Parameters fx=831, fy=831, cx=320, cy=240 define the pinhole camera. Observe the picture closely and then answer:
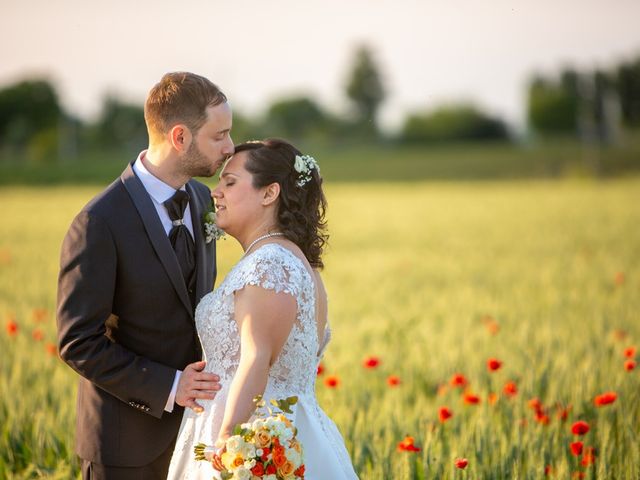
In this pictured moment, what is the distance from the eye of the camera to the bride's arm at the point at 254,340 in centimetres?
278

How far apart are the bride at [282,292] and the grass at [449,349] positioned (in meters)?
0.76

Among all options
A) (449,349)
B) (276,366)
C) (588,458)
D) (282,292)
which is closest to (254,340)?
(282,292)

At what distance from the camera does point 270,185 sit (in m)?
3.10

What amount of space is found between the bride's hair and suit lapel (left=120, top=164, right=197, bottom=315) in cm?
40

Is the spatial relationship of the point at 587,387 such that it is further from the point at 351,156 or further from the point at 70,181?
the point at 351,156

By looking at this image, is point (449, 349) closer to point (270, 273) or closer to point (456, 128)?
point (270, 273)

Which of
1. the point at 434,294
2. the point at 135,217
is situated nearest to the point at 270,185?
the point at 135,217

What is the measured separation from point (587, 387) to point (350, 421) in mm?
1734

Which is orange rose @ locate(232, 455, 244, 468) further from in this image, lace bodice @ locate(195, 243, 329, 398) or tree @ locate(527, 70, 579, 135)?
tree @ locate(527, 70, 579, 135)

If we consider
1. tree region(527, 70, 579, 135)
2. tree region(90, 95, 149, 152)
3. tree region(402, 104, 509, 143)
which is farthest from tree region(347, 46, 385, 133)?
tree region(90, 95, 149, 152)

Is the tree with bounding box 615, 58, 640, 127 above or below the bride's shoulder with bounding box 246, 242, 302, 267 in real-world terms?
above

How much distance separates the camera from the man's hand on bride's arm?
10.0 ft

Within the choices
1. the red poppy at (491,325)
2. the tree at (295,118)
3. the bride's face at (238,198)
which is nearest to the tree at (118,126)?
the tree at (295,118)

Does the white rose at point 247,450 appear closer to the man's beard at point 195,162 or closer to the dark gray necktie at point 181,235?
the dark gray necktie at point 181,235
